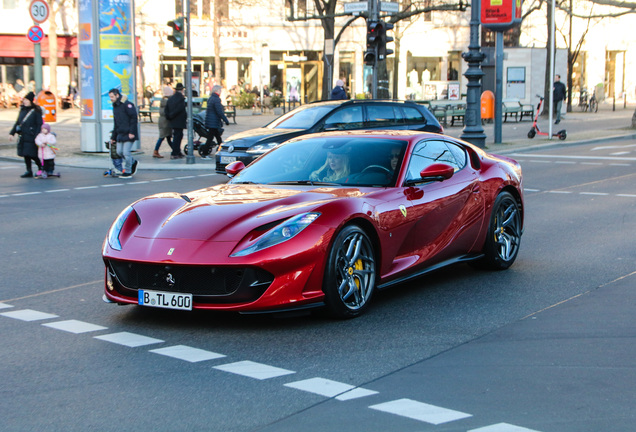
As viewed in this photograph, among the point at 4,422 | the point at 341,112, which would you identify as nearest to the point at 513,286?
the point at 4,422

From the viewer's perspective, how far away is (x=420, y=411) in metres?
4.57

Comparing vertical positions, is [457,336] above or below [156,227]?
below

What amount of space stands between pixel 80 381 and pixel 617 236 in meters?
7.21

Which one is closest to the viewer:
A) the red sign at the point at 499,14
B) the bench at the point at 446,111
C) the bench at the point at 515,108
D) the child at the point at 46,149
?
the child at the point at 46,149

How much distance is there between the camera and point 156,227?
651cm

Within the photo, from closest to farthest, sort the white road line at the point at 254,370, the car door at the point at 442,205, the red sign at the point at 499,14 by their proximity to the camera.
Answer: the white road line at the point at 254,370
the car door at the point at 442,205
the red sign at the point at 499,14

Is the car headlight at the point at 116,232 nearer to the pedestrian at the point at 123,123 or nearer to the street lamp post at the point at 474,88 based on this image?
the pedestrian at the point at 123,123

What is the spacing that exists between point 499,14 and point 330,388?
23180 mm

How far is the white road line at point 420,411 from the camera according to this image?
4.45 m

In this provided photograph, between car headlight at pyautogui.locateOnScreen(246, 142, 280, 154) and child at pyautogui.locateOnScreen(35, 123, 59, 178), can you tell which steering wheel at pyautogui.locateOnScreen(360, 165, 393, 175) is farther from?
child at pyautogui.locateOnScreen(35, 123, 59, 178)

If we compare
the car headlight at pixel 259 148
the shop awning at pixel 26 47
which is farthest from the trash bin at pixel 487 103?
the shop awning at pixel 26 47

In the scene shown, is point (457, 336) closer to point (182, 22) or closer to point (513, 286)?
point (513, 286)

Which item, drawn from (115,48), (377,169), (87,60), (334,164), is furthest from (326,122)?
(377,169)

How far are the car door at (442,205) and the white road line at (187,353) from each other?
219 cm
